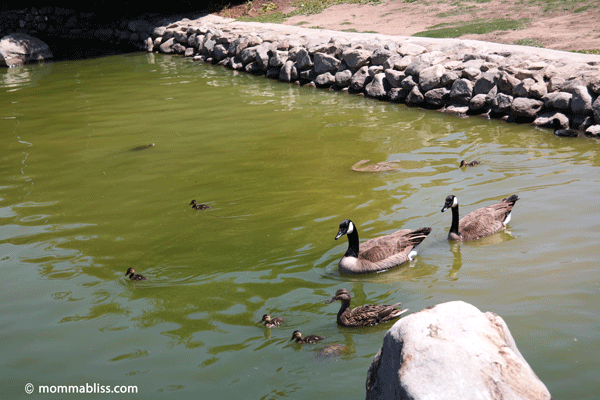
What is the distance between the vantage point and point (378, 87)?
18.7 metres

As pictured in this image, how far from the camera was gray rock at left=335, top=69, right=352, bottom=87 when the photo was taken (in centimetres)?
2007

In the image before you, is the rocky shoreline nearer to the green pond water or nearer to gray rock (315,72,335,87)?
gray rock (315,72,335,87)

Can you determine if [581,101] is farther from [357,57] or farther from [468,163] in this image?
[357,57]

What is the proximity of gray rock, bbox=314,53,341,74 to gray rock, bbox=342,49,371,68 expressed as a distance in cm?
60

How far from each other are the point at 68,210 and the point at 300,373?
6999 mm

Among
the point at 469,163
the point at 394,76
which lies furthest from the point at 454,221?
the point at 394,76

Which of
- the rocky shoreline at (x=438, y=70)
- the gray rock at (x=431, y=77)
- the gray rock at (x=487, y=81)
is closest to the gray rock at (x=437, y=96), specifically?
the rocky shoreline at (x=438, y=70)

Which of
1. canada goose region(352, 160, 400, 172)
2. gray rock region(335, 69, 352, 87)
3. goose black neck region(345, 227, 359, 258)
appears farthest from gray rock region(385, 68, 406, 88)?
goose black neck region(345, 227, 359, 258)

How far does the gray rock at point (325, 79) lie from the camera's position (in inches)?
817

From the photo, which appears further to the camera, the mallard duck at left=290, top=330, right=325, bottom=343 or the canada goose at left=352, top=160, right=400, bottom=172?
the canada goose at left=352, top=160, right=400, bottom=172

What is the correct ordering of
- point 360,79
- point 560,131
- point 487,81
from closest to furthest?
point 560,131
point 487,81
point 360,79

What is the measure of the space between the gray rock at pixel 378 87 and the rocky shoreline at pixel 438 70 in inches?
1.3

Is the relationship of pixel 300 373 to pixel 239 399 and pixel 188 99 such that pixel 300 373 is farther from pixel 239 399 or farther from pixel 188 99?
pixel 188 99

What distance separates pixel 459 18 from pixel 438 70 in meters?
8.31
